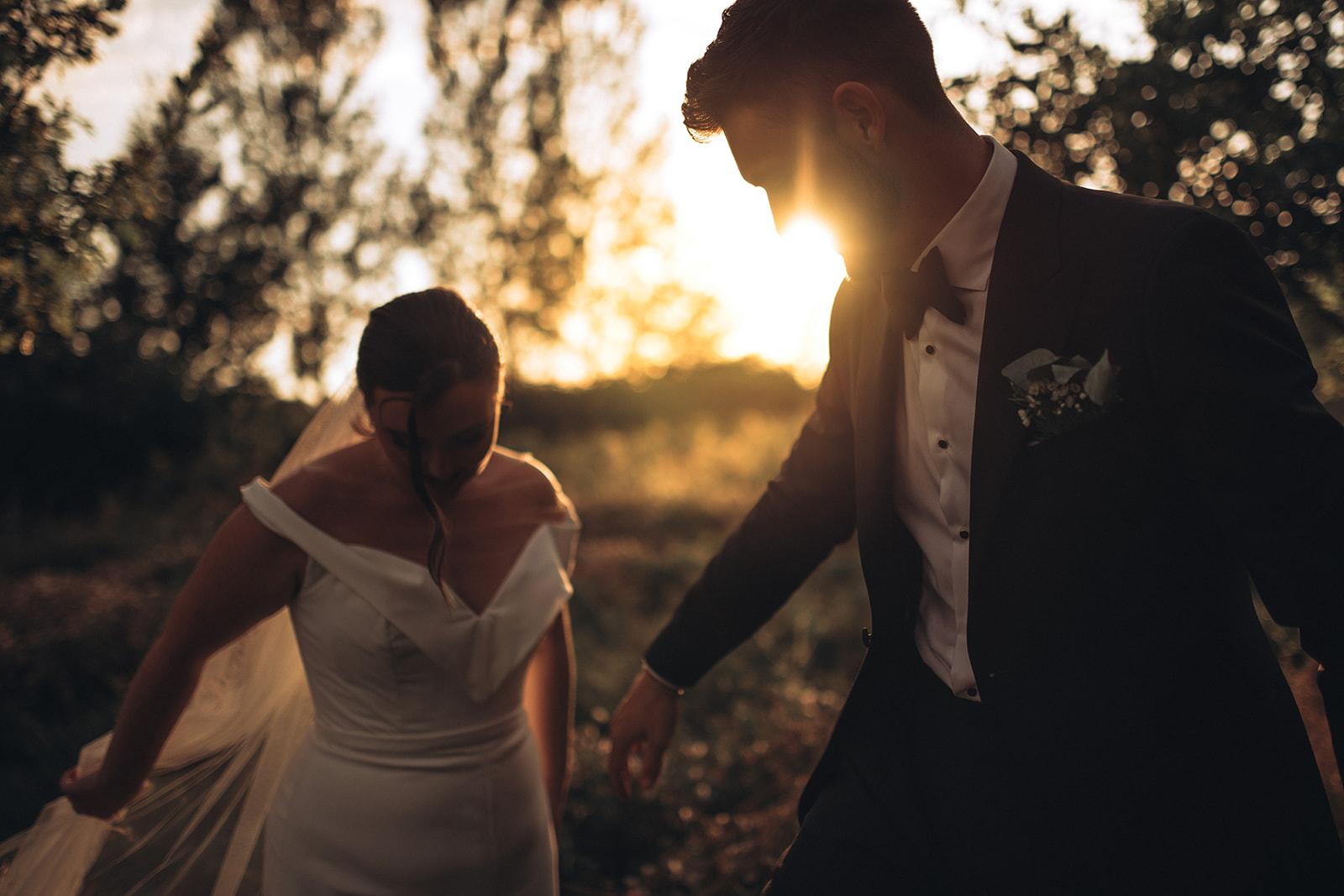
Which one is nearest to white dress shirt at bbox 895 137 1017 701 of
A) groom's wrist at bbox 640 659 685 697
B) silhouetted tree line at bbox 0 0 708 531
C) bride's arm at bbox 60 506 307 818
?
groom's wrist at bbox 640 659 685 697

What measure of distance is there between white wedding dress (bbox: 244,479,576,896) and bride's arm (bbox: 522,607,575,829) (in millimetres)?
407

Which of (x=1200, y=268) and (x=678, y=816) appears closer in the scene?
(x=1200, y=268)

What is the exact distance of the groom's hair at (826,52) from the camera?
1935 millimetres

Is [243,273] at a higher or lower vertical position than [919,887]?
lower

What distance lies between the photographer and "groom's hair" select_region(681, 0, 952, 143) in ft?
6.35

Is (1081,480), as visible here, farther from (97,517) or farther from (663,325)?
(663,325)

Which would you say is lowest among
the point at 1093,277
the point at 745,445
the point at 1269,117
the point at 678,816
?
the point at 745,445

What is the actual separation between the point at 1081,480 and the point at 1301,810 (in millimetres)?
737

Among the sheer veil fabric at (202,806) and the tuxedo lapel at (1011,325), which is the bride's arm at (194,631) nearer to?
the sheer veil fabric at (202,806)

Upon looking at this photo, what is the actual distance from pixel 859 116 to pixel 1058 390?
0.75 meters

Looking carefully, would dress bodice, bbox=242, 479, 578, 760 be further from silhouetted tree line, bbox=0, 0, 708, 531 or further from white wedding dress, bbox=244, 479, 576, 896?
silhouetted tree line, bbox=0, 0, 708, 531

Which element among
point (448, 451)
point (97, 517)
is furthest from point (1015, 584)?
point (97, 517)

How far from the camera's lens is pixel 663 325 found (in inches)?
700

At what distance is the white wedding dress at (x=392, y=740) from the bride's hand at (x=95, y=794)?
15.3 inches
